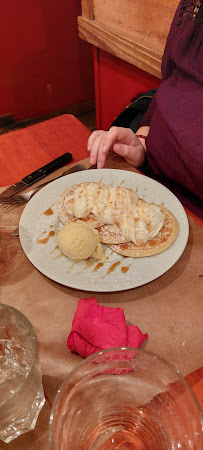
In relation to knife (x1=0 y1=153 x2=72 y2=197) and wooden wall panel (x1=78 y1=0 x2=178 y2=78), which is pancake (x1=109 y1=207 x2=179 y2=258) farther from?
wooden wall panel (x1=78 y1=0 x2=178 y2=78)

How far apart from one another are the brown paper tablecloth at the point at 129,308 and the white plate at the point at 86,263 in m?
0.03

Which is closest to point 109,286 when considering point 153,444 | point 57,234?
point 57,234

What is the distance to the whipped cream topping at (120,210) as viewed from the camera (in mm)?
941

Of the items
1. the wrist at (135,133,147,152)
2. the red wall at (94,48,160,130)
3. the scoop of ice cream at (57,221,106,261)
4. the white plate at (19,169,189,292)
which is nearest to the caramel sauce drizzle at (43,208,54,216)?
the white plate at (19,169,189,292)

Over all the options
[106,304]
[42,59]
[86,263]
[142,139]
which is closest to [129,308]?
[106,304]

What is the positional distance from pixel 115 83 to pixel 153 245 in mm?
1747

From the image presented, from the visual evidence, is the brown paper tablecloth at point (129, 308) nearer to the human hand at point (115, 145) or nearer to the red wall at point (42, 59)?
the human hand at point (115, 145)

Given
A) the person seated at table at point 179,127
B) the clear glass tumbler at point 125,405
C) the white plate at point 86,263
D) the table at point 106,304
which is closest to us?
the clear glass tumbler at point 125,405

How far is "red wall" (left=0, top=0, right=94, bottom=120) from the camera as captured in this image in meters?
2.78

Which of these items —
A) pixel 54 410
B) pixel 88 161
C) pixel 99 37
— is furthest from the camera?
pixel 99 37

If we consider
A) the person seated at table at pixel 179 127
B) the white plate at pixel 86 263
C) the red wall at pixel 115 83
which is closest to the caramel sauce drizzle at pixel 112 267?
the white plate at pixel 86 263

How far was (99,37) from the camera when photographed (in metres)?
2.14

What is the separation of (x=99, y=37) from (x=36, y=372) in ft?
6.86

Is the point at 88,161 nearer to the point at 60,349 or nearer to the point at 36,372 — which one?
the point at 60,349
